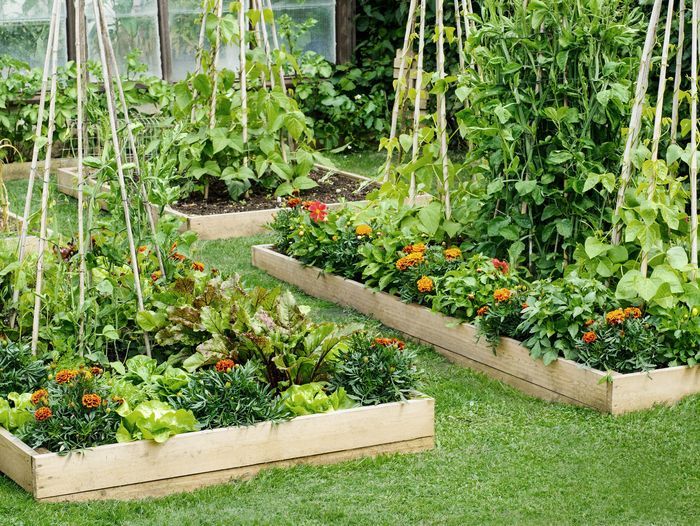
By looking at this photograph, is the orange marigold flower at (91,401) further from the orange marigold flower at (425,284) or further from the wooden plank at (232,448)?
the orange marigold flower at (425,284)

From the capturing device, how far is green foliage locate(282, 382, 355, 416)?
13.3 feet

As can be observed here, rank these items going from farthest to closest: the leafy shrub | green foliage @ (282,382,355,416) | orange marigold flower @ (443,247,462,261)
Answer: orange marigold flower @ (443,247,462,261)
the leafy shrub
green foliage @ (282,382,355,416)

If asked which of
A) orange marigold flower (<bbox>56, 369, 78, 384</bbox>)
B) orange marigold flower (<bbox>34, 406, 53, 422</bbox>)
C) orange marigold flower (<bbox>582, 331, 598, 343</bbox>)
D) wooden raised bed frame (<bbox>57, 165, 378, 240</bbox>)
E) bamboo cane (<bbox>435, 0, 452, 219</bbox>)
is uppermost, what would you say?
bamboo cane (<bbox>435, 0, 452, 219</bbox>)

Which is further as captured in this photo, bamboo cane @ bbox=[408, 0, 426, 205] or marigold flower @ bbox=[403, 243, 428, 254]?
bamboo cane @ bbox=[408, 0, 426, 205]

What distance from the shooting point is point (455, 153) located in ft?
33.8

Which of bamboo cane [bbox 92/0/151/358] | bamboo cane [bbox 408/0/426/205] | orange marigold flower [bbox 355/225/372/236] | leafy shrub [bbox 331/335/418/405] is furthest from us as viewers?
bamboo cane [bbox 408/0/426/205]

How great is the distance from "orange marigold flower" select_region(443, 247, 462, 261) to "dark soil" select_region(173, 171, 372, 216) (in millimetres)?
2126

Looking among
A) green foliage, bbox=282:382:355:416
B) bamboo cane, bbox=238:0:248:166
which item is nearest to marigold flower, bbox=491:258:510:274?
green foliage, bbox=282:382:355:416

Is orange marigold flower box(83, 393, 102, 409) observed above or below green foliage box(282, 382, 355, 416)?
above

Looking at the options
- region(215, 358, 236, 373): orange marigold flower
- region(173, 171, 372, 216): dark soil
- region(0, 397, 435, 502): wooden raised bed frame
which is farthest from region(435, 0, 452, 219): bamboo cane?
region(215, 358, 236, 373): orange marigold flower

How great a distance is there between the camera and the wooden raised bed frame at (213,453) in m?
3.67

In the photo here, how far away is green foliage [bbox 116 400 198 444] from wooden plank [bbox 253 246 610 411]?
63.3 inches

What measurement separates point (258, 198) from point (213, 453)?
4.37m

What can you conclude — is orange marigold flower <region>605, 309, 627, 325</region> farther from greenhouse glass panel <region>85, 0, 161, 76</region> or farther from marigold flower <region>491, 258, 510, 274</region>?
greenhouse glass panel <region>85, 0, 161, 76</region>
